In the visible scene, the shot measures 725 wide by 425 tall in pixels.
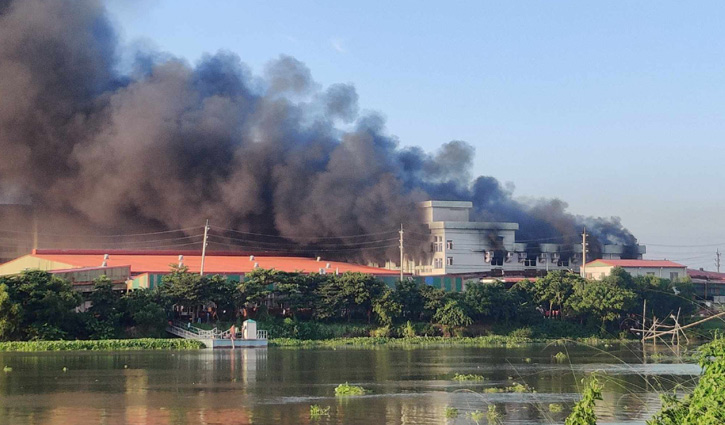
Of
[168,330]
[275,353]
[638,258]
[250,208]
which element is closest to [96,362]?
[275,353]

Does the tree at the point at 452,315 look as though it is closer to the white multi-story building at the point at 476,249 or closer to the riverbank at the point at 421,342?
the riverbank at the point at 421,342

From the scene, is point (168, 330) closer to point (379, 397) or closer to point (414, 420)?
point (379, 397)

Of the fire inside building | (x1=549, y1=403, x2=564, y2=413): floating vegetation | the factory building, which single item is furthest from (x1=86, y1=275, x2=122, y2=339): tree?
the factory building

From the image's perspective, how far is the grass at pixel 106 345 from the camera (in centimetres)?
5309

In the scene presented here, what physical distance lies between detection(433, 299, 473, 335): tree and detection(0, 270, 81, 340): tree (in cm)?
2588

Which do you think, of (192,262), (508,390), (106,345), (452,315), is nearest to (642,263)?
(452,315)

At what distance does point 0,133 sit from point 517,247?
52.7 m

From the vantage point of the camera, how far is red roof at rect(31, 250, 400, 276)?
7469cm

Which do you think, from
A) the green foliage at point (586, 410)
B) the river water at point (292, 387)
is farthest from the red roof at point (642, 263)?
the green foliage at point (586, 410)

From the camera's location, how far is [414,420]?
26438 millimetres

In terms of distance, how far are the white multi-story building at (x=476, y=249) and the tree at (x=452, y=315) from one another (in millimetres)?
22399

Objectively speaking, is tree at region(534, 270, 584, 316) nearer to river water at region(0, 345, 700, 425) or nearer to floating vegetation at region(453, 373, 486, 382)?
river water at region(0, 345, 700, 425)

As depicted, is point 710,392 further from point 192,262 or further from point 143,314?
point 192,262

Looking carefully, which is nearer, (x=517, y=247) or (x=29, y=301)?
(x=29, y=301)
